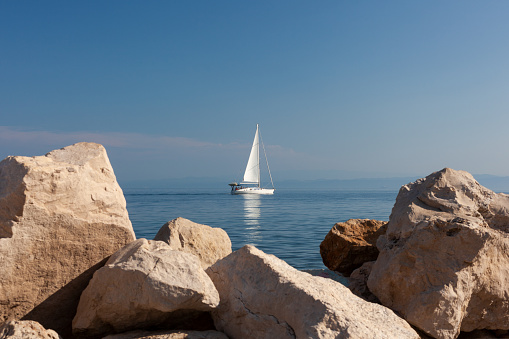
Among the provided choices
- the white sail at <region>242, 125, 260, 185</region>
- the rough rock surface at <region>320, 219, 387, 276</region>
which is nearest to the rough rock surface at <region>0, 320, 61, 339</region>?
the rough rock surface at <region>320, 219, 387, 276</region>

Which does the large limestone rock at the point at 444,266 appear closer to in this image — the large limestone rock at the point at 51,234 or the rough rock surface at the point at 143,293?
the rough rock surface at the point at 143,293

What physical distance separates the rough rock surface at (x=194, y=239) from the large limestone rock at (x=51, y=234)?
0.68 metres

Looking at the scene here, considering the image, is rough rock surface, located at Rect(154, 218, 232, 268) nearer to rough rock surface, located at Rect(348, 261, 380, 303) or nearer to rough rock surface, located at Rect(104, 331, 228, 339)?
rough rock surface, located at Rect(104, 331, 228, 339)

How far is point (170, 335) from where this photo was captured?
3.46 metres

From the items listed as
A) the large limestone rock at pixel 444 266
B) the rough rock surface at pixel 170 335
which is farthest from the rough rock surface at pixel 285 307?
the large limestone rock at pixel 444 266

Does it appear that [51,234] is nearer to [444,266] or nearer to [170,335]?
[170,335]

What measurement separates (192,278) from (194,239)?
5.08 ft

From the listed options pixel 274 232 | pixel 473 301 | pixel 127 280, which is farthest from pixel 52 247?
pixel 274 232

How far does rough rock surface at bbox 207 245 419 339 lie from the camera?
314 cm

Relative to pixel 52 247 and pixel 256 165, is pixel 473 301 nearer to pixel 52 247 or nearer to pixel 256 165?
pixel 52 247

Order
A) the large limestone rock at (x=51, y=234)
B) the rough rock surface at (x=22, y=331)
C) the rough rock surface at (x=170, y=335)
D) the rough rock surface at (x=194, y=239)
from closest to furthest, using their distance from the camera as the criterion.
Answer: the rough rock surface at (x=22, y=331), the rough rock surface at (x=170, y=335), the large limestone rock at (x=51, y=234), the rough rock surface at (x=194, y=239)

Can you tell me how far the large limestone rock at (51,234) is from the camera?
3771 mm

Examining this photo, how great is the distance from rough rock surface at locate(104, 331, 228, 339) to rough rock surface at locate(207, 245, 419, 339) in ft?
0.51

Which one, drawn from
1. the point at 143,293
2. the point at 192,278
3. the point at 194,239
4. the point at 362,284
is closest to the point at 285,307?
the point at 192,278
